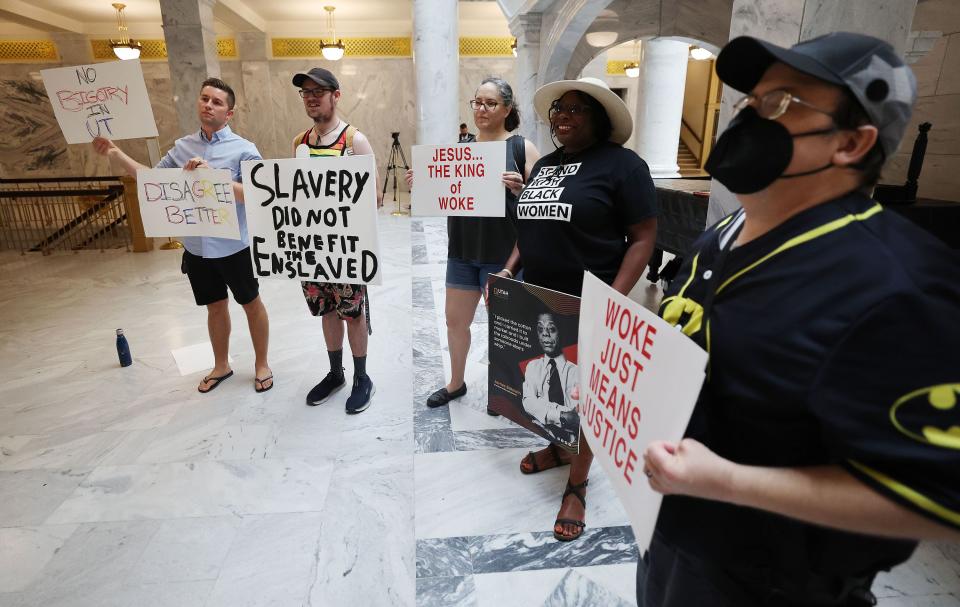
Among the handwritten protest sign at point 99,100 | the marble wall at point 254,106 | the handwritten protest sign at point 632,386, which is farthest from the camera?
the marble wall at point 254,106

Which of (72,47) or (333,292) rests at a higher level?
(72,47)

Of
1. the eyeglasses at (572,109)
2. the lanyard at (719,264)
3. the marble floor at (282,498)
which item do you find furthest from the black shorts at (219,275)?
the lanyard at (719,264)

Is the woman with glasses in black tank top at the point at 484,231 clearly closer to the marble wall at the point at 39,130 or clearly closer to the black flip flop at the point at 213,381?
the black flip flop at the point at 213,381

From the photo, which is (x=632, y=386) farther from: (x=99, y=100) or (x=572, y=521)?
(x=99, y=100)

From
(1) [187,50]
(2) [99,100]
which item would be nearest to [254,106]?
(1) [187,50]

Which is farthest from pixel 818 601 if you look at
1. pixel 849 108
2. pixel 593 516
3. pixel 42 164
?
pixel 42 164

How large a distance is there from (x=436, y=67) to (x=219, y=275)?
17.8ft

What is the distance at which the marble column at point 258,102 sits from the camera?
1442cm

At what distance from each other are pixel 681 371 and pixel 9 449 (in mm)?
3558

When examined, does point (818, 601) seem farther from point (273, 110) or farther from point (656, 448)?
point (273, 110)

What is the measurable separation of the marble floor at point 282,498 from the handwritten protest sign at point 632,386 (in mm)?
956

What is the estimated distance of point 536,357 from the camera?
2.20 meters

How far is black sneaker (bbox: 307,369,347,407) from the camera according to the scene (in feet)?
10.6

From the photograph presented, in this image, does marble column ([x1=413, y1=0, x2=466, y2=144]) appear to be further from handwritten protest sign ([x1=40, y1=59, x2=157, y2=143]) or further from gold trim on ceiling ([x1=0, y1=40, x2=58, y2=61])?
gold trim on ceiling ([x1=0, y1=40, x2=58, y2=61])
